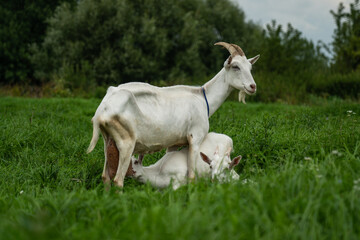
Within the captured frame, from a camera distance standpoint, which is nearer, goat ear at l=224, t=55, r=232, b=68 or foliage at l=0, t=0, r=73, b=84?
goat ear at l=224, t=55, r=232, b=68

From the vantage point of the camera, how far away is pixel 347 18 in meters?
19.7

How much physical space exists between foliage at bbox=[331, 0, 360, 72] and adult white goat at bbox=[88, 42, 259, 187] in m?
15.3

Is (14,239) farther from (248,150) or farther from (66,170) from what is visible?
(248,150)

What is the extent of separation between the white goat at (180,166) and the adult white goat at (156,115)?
15 centimetres

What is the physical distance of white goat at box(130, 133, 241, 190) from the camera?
14.3 feet

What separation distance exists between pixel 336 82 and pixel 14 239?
620 inches

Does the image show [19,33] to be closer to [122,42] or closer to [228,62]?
[122,42]

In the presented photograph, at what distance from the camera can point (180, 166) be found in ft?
15.2

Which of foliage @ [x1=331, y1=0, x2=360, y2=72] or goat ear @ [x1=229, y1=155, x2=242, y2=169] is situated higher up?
foliage @ [x1=331, y1=0, x2=360, y2=72]

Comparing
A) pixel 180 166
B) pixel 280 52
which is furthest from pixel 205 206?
pixel 280 52

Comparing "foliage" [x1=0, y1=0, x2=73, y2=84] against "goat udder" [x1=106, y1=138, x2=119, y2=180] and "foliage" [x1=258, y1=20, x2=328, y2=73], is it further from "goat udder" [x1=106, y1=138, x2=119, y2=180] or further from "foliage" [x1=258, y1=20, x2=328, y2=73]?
"goat udder" [x1=106, y1=138, x2=119, y2=180]

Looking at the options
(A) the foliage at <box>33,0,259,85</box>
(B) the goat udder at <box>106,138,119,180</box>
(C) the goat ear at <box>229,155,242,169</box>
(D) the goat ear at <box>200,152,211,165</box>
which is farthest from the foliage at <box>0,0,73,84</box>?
(C) the goat ear at <box>229,155,242,169</box>

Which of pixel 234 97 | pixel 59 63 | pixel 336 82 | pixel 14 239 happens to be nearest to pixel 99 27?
pixel 59 63

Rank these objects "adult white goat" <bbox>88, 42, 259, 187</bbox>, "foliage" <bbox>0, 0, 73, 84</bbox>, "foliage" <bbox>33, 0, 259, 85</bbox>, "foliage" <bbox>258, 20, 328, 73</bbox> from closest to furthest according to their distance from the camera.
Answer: "adult white goat" <bbox>88, 42, 259, 187</bbox>, "foliage" <bbox>258, 20, 328, 73</bbox>, "foliage" <bbox>33, 0, 259, 85</bbox>, "foliage" <bbox>0, 0, 73, 84</bbox>
